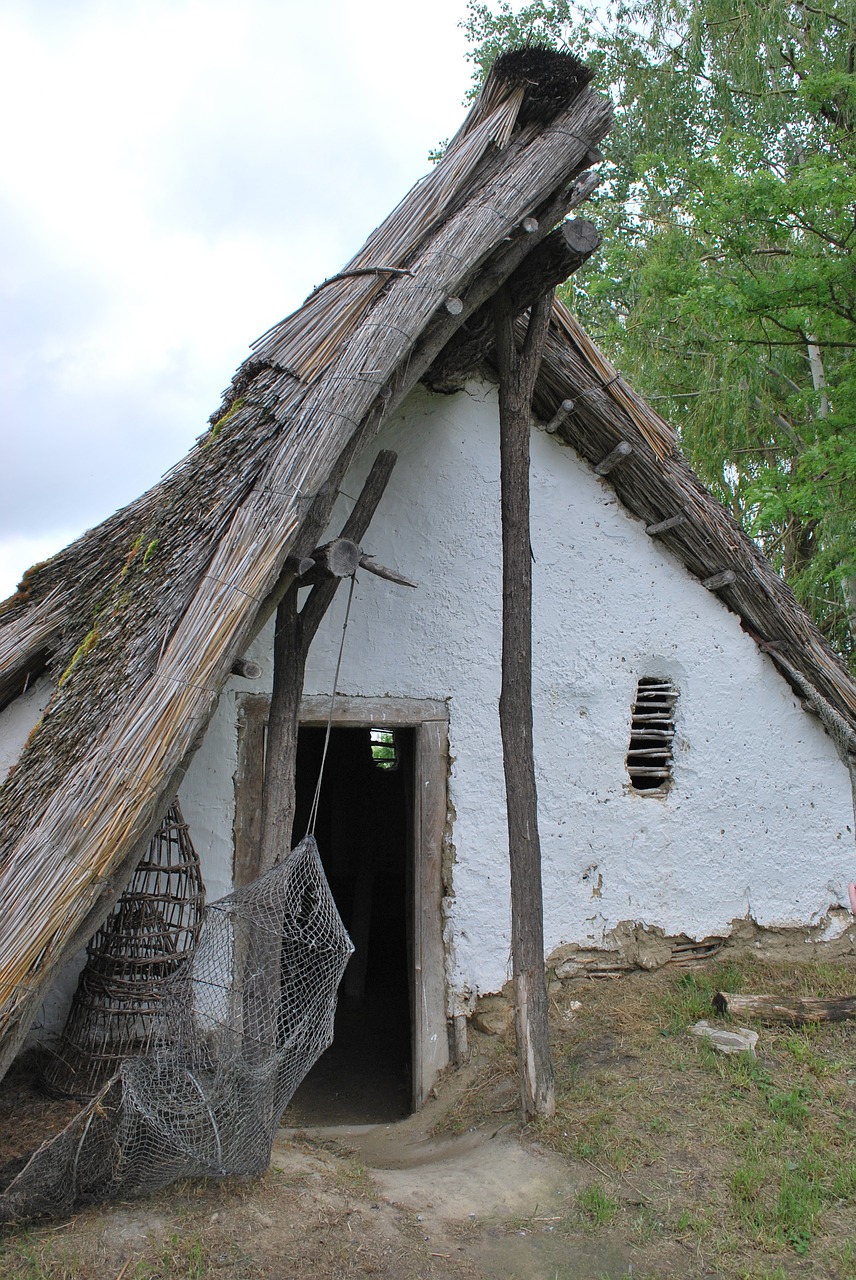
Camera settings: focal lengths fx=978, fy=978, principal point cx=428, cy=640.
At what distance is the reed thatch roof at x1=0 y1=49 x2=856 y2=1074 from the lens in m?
3.18

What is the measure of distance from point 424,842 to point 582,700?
47.4 inches

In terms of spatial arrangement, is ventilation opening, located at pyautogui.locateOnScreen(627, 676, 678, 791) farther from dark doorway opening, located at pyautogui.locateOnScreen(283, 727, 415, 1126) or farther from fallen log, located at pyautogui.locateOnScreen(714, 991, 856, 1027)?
dark doorway opening, located at pyautogui.locateOnScreen(283, 727, 415, 1126)

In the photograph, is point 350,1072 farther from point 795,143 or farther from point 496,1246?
point 795,143

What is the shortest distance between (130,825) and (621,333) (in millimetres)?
10176

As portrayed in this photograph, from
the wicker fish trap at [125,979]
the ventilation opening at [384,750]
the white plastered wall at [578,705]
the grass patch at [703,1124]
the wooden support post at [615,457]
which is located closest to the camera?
the grass patch at [703,1124]

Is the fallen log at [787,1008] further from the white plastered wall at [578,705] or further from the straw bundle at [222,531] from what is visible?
the straw bundle at [222,531]

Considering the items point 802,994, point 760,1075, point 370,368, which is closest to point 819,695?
point 802,994

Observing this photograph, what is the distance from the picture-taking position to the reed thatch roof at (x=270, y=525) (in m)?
3.18

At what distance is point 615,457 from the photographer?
5.47m

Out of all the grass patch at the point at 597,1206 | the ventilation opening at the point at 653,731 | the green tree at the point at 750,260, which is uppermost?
the green tree at the point at 750,260

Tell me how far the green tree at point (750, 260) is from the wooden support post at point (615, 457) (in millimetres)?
3127

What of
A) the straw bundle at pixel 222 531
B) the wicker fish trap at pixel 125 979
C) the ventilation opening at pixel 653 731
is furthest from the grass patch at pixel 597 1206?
the ventilation opening at pixel 653 731

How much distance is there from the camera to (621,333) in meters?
11.8

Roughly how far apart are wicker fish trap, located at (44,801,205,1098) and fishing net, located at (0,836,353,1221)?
204 millimetres
